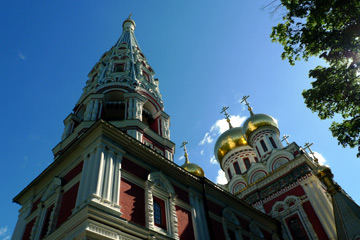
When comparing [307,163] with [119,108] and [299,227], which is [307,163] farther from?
[119,108]

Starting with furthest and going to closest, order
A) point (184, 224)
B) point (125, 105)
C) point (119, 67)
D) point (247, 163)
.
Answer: point (247, 163) → point (119, 67) → point (125, 105) → point (184, 224)

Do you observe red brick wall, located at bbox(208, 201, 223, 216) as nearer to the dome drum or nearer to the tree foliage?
the tree foliage

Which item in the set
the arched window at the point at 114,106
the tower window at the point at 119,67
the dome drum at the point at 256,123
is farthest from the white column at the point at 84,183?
the dome drum at the point at 256,123

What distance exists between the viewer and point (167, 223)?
961cm

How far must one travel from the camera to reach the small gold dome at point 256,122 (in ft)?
81.6

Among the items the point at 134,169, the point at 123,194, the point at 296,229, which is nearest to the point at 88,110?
the point at 134,169

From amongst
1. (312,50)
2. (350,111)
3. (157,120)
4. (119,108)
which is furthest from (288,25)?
(119,108)

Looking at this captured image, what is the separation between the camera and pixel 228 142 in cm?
2761

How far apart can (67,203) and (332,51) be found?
8.98 m

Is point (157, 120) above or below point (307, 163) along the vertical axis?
above

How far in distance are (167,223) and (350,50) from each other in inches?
293

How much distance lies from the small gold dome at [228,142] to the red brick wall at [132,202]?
61.3 ft

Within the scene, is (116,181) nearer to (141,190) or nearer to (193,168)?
(141,190)

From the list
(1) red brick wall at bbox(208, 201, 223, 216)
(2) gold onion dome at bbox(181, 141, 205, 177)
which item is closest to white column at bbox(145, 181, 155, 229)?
(1) red brick wall at bbox(208, 201, 223, 216)
